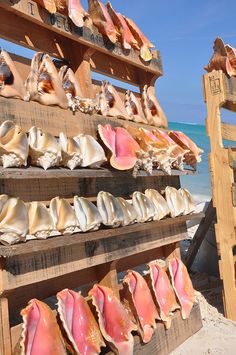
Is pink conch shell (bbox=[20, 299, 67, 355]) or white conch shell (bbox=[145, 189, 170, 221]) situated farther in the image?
white conch shell (bbox=[145, 189, 170, 221])

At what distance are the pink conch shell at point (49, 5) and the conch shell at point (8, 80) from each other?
53cm

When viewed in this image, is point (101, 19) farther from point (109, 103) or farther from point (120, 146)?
point (120, 146)

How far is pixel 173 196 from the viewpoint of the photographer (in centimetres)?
357

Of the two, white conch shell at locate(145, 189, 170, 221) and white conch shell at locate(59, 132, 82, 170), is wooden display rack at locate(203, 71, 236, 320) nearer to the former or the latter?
white conch shell at locate(145, 189, 170, 221)


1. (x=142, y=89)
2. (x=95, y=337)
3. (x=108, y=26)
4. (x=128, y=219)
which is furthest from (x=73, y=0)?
(x=95, y=337)

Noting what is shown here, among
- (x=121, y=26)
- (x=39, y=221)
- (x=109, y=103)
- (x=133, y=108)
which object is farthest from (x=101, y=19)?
(x=39, y=221)

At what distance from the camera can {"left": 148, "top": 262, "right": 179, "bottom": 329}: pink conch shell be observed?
322cm

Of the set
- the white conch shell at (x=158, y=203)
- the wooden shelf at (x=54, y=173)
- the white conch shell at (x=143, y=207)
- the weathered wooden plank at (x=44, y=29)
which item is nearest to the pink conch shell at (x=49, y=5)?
the weathered wooden plank at (x=44, y=29)

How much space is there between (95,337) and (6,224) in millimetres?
938

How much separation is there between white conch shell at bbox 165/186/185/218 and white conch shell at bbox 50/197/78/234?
117 centimetres

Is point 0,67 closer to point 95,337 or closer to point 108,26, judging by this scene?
point 108,26

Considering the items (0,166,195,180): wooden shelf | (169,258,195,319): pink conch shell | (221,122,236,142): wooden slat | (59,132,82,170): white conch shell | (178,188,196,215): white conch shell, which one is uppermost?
(221,122,236,142): wooden slat

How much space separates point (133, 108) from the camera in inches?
143

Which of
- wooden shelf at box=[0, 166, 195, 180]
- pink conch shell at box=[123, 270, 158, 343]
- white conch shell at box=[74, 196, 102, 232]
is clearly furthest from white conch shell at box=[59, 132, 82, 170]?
pink conch shell at box=[123, 270, 158, 343]
